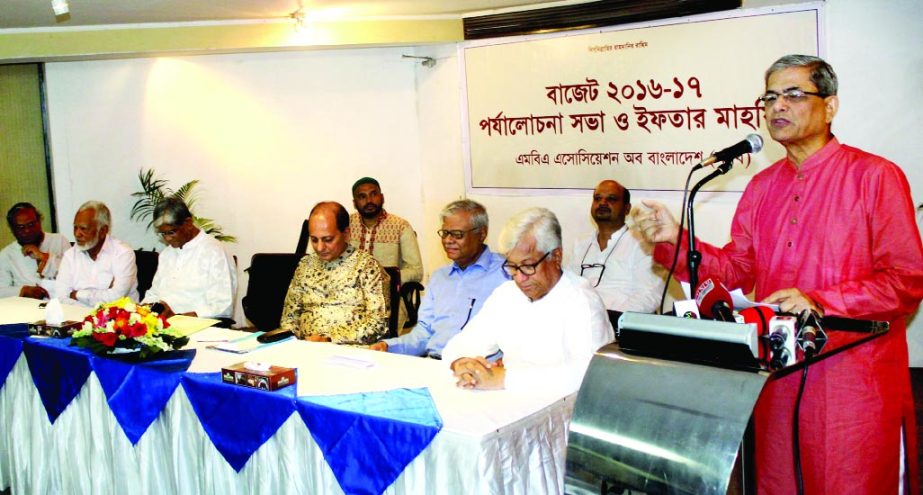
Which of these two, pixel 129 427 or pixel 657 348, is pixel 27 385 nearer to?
pixel 129 427

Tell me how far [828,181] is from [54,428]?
3273mm

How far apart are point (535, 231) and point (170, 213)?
2.68 metres

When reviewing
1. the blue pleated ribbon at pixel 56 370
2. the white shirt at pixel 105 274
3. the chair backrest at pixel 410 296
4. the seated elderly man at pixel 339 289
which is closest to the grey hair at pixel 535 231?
the seated elderly man at pixel 339 289

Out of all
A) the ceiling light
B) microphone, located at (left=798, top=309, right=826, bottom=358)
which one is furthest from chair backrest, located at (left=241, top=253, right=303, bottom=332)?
microphone, located at (left=798, top=309, right=826, bottom=358)

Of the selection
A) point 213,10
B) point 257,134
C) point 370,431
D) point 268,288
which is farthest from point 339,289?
point 257,134

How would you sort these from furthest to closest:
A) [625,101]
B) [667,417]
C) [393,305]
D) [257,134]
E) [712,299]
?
[257,134]
[625,101]
[393,305]
[712,299]
[667,417]

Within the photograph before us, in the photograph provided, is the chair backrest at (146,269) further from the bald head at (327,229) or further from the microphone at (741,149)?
the microphone at (741,149)

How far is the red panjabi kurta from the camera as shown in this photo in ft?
7.38

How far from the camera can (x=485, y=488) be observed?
7.71 feet

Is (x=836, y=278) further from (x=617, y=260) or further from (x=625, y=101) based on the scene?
(x=625, y=101)

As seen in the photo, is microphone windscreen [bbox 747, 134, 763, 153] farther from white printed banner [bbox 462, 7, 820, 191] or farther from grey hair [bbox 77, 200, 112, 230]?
grey hair [bbox 77, 200, 112, 230]

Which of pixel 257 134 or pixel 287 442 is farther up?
pixel 257 134

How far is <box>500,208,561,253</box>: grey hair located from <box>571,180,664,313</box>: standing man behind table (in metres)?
1.99

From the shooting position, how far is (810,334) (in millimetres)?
1879
